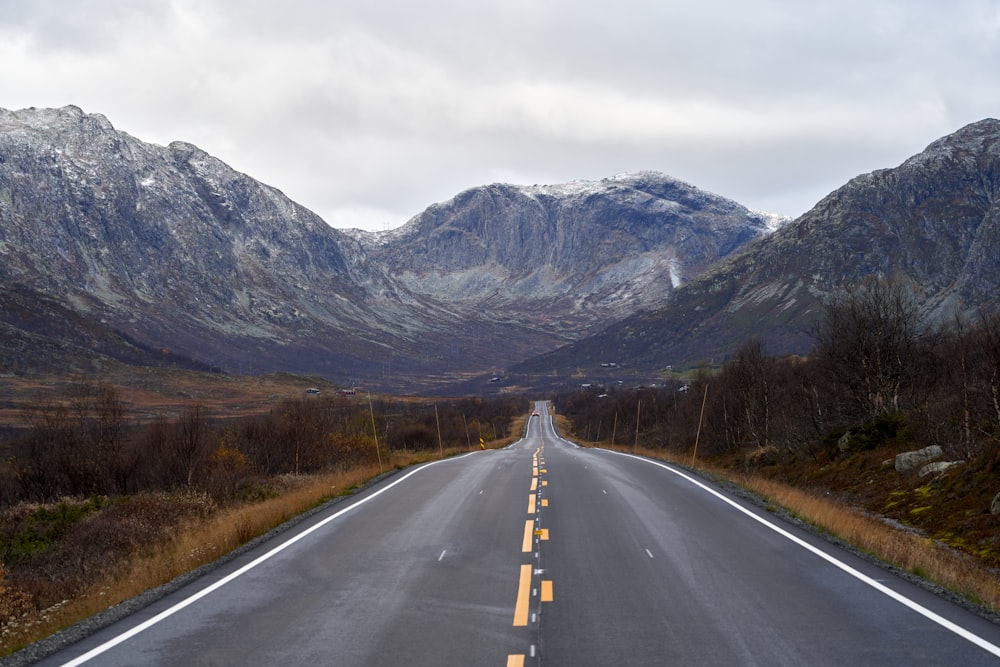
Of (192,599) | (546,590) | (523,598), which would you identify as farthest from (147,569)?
(546,590)

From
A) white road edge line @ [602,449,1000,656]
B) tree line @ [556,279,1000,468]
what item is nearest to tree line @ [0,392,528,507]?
white road edge line @ [602,449,1000,656]

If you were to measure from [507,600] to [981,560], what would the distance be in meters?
10.3

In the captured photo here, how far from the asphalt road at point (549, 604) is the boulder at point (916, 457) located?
9953mm

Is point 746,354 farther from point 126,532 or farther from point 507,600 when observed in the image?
point 507,600

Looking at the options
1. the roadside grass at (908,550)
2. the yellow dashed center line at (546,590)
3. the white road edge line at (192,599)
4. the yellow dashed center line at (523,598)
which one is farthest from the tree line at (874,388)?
the white road edge line at (192,599)

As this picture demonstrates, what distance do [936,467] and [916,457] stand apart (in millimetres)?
2034

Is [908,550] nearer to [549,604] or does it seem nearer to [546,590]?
[546,590]

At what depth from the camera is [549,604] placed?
9898mm

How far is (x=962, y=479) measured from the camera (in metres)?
20.3

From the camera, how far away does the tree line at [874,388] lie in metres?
23.5

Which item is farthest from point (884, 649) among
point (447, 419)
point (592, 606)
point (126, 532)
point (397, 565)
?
point (447, 419)

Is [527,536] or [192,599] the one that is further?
[527,536]

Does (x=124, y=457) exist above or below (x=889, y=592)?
below

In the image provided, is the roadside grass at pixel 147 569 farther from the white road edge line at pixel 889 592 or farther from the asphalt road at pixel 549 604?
the white road edge line at pixel 889 592
